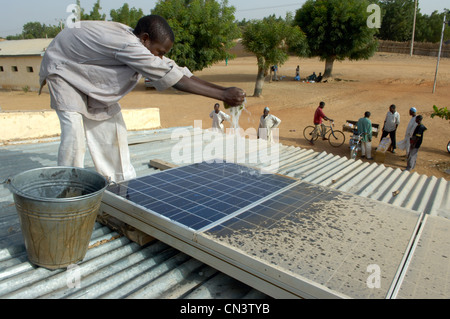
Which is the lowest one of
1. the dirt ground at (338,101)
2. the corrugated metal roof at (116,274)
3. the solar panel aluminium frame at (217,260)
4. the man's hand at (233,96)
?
the dirt ground at (338,101)

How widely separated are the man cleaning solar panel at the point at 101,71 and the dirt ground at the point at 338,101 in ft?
38.8

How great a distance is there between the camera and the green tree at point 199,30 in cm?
2800

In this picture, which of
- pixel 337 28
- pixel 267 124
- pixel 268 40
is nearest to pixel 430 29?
pixel 337 28

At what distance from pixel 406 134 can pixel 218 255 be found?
1203 cm

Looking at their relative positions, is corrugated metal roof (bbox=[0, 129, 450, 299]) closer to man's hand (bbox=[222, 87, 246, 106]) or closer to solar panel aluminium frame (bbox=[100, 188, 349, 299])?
solar panel aluminium frame (bbox=[100, 188, 349, 299])

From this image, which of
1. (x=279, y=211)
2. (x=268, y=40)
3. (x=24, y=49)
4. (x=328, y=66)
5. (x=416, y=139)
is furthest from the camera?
(x=328, y=66)

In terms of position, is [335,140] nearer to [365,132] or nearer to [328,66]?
[365,132]

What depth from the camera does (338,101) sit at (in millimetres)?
26109

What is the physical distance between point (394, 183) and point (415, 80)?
29.6 meters

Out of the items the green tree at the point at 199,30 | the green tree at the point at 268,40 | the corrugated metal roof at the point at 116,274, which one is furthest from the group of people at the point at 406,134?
the green tree at the point at 199,30

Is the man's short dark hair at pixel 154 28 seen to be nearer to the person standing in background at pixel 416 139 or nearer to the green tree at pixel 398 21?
the person standing in background at pixel 416 139

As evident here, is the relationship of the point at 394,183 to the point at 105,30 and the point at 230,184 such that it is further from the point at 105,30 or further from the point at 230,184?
the point at 105,30

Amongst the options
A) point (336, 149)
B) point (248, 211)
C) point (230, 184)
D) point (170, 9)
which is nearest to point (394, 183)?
point (230, 184)

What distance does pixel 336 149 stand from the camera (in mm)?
15234
